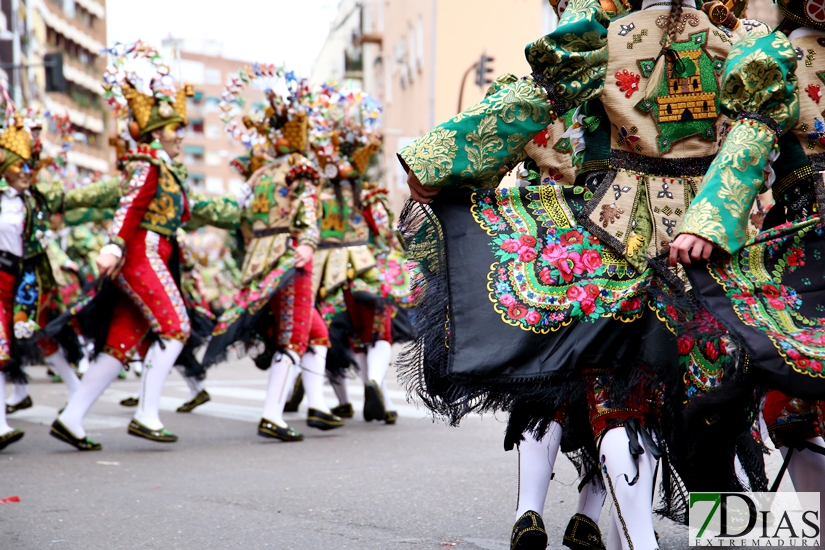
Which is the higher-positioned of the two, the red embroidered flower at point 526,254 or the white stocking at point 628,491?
the red embroidered flower at point 526,254

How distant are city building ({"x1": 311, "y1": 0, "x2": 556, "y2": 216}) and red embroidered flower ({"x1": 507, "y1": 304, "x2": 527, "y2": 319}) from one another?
2652 cm

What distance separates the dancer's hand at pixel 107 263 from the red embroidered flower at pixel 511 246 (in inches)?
147

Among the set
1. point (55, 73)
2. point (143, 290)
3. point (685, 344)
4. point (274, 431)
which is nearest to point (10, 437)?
point (143, 290)

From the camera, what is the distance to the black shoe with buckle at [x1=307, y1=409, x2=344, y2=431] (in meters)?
7.93

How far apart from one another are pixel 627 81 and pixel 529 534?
1.48 meters

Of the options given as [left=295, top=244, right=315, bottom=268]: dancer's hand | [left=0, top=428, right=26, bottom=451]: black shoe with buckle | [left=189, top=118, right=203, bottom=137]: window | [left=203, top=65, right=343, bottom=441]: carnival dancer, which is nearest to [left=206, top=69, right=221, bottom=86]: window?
[left=189, top=118, right=203, bottom=137]: window

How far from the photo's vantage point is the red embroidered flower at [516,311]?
3.39 metres

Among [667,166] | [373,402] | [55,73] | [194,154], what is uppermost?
[194,154]

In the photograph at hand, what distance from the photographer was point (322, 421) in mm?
7938

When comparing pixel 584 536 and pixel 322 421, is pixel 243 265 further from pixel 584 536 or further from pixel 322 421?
pixel 584 536

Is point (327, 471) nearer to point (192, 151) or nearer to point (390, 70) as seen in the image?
point (390, 70)

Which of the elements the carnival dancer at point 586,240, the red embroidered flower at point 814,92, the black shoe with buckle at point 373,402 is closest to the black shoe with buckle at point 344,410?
the black shoe with buckle at point 373,402

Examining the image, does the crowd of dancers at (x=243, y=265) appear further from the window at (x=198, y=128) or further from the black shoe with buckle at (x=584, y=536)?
the window at (x=198, y=128)

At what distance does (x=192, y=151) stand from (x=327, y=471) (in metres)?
Result: 98.3
